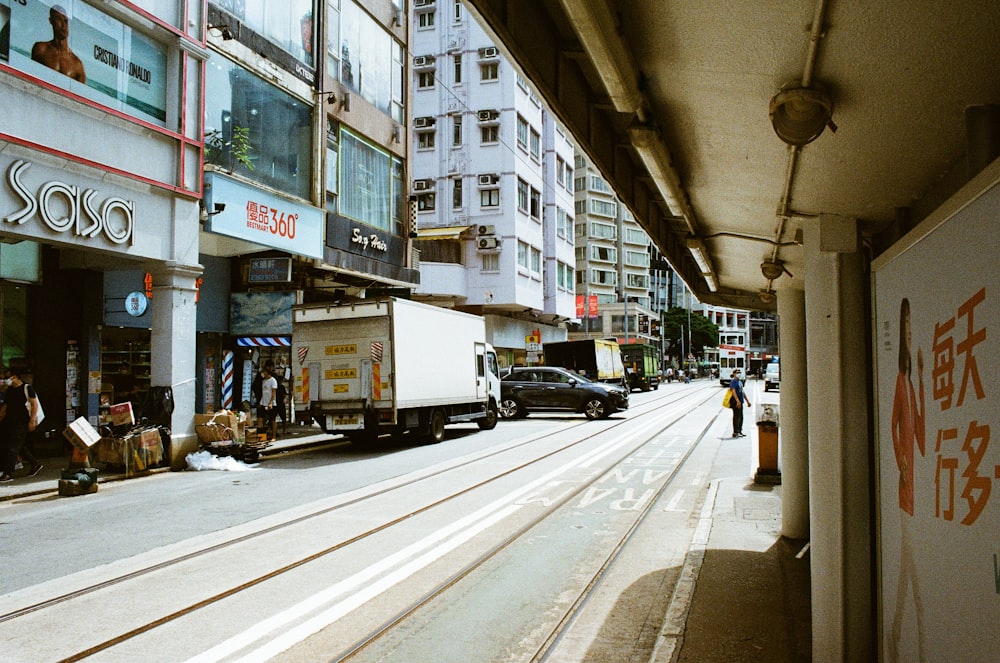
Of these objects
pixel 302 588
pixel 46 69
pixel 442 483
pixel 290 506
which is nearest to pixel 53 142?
pixel 46 69

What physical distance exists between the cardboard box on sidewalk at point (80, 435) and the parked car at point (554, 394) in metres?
15.7

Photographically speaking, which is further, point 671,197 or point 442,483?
point 442,483

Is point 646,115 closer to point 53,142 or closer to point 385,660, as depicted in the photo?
point 385,660

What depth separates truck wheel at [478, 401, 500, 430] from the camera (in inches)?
866

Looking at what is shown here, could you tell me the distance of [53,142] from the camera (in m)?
12.3

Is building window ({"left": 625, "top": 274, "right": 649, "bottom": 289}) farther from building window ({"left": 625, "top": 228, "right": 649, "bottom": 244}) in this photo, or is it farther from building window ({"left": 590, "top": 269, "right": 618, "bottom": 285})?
building window ({"left": 590, "top": 269, "right": 618, "bottom": 285})

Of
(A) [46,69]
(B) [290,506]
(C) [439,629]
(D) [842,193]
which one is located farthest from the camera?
(A) [46,69]

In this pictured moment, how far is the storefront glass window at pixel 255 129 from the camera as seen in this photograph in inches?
651

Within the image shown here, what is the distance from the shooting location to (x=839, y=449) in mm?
4137

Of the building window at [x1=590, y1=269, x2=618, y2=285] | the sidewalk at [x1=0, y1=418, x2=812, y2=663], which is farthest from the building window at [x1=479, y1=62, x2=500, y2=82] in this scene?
the building window at [x1=590, y1=269, x2=618, y2=285]

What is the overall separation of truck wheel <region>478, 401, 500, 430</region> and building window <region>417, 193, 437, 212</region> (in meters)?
23.1

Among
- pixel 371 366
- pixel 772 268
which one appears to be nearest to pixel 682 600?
pixel 772 268

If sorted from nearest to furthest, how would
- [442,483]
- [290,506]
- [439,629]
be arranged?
Answer: 1. [439,629]
2. [290,506]
3. [442,483]

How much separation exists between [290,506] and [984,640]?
8.85m
